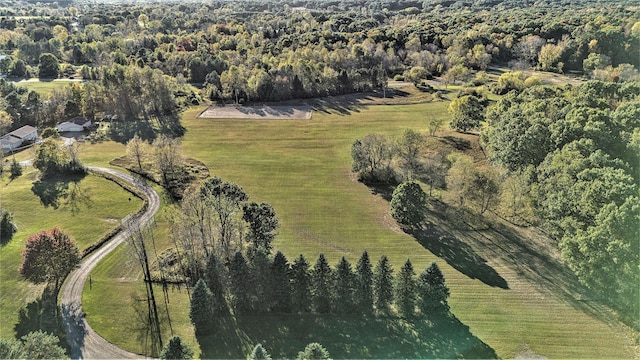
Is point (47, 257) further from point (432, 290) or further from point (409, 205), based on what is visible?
point (409, 205)

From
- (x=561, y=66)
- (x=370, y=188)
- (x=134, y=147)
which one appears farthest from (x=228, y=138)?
(x=561, y=66)

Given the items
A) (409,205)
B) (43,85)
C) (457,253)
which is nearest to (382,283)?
(457,253)

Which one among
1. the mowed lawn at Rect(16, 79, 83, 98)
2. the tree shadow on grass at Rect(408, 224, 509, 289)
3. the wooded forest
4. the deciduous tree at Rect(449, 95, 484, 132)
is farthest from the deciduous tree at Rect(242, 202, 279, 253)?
the mowed lawn at Rect(16, 79, 83, 98)

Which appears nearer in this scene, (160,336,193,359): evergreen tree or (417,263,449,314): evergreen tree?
(160,336,193,359): evergreen tree

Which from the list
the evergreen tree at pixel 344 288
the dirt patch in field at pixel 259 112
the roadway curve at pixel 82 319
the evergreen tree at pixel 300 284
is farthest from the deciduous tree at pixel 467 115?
the roadway curve at pixel 82 319

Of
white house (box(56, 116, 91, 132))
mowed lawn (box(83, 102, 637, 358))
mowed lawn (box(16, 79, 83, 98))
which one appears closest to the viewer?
mowed lawn (box(83, 102, 637, 358))

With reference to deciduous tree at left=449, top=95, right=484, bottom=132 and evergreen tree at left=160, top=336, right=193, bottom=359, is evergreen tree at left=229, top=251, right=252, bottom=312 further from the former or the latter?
deciduous tree at left=449, top=95, right=484, bottom=132

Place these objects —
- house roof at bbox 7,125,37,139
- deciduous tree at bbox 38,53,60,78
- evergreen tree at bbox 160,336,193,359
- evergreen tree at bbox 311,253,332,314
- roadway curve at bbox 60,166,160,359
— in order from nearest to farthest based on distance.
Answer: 1. evergreen tree at bbox 160,336,193,359
2. roadway curve at bbox 60,166,160,359
3. evergreen tree at bbox 311,253,332,314
4. house roof at bbox 7,125,37,139
5. deciduous tree at bbox 38,53,60,78
